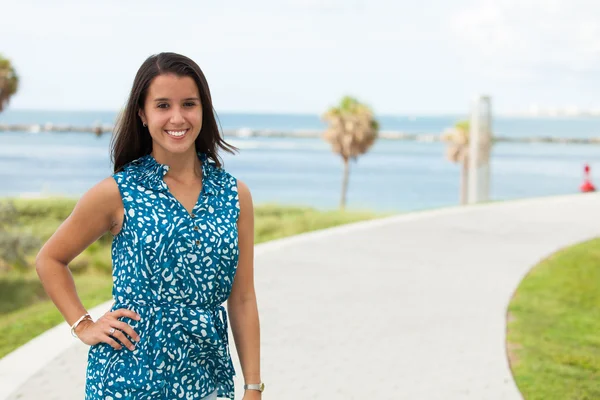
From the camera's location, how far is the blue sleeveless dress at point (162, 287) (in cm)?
236

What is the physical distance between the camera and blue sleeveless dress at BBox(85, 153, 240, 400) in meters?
2.36

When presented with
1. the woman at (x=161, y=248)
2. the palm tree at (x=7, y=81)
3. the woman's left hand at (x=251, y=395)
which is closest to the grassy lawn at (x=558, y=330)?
the woman's left hand at (x=251, y=395)

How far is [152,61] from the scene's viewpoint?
2.48 metres

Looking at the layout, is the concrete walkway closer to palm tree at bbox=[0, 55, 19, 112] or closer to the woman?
the woman

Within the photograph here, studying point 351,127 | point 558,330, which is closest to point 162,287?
point 558,330

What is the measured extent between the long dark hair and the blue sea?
33.4m

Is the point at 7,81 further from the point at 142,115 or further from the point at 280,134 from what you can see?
the point at 280,134

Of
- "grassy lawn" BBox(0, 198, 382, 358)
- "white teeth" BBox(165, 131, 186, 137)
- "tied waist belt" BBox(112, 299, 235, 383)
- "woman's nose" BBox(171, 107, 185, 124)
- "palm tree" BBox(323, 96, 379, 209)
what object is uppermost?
"woman's nose" BBox(171, 107, 185, 124)

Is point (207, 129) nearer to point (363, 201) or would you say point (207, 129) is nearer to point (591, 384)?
point (591, 384)

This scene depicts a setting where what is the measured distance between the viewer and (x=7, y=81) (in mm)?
23188

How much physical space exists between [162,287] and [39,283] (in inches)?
444

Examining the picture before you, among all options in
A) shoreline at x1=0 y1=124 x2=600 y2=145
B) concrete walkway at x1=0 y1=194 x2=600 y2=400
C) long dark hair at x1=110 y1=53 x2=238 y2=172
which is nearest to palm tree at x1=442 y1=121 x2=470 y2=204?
concrete walkway at x1=0 y1=194 x2=600 y2=400

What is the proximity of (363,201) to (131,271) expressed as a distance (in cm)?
5354

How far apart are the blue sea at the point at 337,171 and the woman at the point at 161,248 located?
1318 inches
